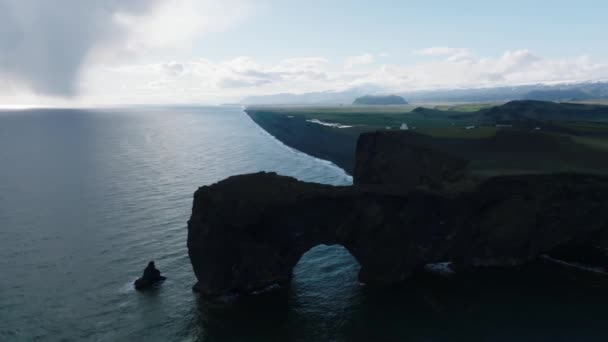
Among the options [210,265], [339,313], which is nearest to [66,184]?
[210,265]

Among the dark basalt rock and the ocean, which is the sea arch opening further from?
the dark basalt rock

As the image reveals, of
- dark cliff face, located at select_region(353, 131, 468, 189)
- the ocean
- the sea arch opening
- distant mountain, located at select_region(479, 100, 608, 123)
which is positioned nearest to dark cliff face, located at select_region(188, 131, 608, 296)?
the sea arch opening

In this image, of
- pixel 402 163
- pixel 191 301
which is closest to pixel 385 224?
pixel 191 301

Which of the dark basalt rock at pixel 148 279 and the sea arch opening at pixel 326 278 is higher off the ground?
the dark basalt rock at pixel 148 279

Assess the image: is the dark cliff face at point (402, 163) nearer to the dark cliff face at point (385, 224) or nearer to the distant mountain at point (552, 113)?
the dark cliff face at point (385, 224)

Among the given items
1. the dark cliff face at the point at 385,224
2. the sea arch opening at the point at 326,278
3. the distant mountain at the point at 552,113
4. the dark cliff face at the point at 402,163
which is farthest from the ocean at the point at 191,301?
the distant mountain at the point at 552,113

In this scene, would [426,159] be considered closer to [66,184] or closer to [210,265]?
[210,265]
